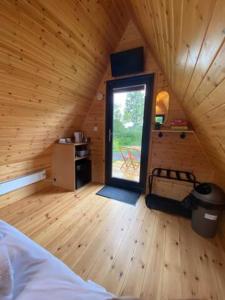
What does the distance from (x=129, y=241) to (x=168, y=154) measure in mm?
1534

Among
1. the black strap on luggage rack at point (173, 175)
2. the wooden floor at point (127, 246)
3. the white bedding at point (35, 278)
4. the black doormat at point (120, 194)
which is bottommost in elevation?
the wooden floor at point (127, 246)

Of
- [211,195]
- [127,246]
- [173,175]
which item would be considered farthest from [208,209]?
[127,246]

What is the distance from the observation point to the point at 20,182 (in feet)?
8.09

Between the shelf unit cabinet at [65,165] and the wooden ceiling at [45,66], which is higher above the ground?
the wooden ceiling at [45,66]

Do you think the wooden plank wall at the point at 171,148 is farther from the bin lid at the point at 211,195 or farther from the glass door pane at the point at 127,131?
the bin lid at the point at 211,195

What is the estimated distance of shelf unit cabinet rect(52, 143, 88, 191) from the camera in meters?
2.82

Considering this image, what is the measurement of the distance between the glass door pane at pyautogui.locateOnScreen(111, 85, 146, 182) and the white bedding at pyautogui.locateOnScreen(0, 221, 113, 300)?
2383 mm

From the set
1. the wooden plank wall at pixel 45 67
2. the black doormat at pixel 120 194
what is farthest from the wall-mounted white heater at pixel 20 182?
the black doormat at pixel 120 194

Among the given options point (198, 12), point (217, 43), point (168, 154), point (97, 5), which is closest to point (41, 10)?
point (97, 5)

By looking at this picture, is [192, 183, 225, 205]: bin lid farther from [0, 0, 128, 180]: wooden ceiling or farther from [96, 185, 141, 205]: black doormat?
[0, 0, 128, 180]: wooden ceiling

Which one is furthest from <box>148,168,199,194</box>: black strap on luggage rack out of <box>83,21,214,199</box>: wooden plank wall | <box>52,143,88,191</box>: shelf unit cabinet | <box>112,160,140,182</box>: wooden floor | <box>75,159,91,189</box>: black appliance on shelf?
<box>52,143,88,191</box>: shelf unit cabinet

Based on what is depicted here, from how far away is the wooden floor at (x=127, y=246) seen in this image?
1241mm

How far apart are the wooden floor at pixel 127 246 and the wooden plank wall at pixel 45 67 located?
0.96m

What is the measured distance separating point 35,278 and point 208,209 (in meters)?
1.82
